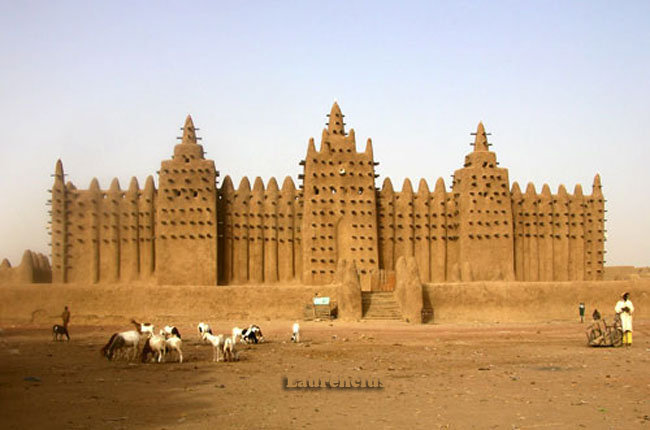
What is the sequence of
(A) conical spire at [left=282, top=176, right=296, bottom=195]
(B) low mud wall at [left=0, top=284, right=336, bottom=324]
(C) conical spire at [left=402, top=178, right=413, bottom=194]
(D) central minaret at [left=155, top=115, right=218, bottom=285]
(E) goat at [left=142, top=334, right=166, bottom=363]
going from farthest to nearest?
(C) conical spire at [left=402, top=178, right=413, bottom=194] → (A) conical spire at [left=282, top=176, right=296, bottom=195] → (D) central minaret at [left=155, top=115, right=218, bottom=285] → (B) low mud wall at [left=0, top=284, right=336, bottom=324] → (E) goat at [left=142, top=334, right=166, bottom=363]

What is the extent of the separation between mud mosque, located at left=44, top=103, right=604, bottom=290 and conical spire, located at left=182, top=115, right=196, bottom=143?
65mm

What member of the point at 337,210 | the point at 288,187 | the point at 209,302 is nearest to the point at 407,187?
the point at 337,210

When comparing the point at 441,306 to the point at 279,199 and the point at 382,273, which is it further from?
the point at 279,199

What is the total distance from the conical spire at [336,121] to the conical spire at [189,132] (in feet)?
24.0

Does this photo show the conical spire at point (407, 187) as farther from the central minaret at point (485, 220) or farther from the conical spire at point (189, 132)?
the conical spire at point (189, 132)

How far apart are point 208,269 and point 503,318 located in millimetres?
14502

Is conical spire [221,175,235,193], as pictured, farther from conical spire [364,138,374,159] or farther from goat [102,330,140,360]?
goat [102,330,140,360]

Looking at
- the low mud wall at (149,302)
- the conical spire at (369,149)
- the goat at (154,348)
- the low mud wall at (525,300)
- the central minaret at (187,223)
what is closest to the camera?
the goat at (154,348)

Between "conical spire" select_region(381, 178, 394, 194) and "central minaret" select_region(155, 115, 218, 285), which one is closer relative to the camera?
"central minaret" select_region(155, 115, 218, 285)

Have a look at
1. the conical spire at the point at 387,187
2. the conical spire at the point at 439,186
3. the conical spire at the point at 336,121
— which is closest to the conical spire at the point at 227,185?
the conical spire at the point at 336,121

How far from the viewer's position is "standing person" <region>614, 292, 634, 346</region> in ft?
67.5

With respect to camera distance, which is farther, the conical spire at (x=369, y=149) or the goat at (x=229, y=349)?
the conical spire at (x=369, y=149)

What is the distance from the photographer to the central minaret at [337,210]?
123ft

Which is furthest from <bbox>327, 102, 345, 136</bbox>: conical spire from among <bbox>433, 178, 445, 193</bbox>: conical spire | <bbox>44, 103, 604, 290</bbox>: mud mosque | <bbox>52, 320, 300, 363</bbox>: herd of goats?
<bbox>52, 320, 300, 363</bbox>: herd of goats
